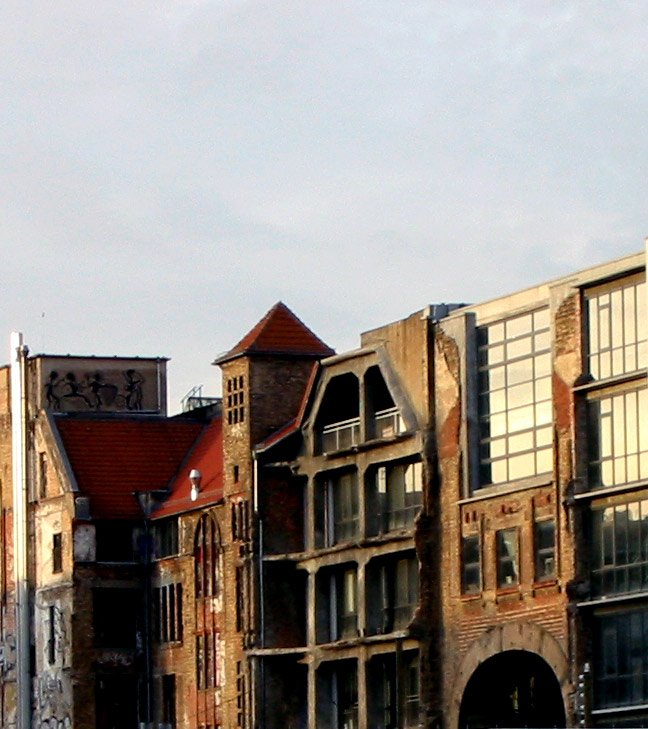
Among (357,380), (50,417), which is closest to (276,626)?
(357,380)

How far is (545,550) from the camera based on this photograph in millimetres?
84188

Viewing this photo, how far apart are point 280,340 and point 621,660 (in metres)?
24.4

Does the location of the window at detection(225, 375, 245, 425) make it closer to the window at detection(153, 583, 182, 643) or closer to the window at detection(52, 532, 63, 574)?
the window at detection(153, 583, 182, 643)

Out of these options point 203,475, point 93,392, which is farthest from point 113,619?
point 93,392

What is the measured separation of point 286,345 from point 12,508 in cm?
1834

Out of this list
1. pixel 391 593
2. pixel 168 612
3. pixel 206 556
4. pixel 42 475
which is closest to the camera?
pixel 391 593

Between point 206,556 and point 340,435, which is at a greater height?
point 340,435

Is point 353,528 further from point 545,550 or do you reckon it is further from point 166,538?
point 166,538

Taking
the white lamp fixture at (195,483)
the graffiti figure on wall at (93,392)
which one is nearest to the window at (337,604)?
the white lamp fixture at (195,483)

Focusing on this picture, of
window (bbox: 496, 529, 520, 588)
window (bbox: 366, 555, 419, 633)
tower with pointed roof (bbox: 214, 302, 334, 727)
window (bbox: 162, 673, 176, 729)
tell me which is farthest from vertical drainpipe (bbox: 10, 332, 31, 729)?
window (bbox: 496, 529, 520, 588)

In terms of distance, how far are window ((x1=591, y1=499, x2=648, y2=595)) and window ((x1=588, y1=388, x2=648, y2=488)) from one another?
86 cm

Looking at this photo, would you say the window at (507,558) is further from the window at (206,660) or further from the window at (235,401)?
the window at (206,660)

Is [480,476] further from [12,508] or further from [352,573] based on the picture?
[12,508]

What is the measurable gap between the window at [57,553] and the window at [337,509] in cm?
1640
